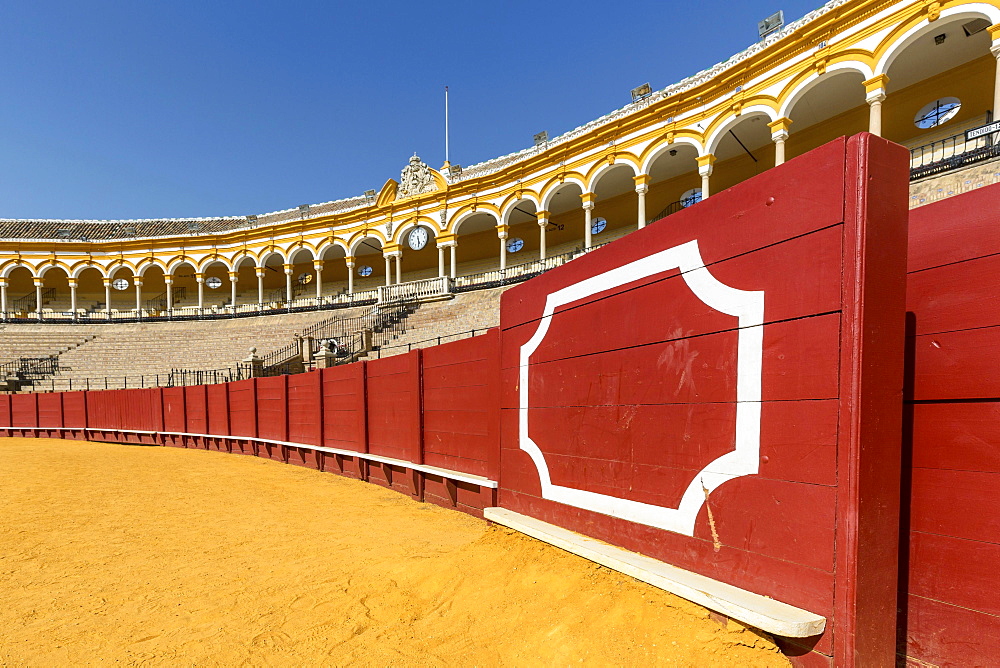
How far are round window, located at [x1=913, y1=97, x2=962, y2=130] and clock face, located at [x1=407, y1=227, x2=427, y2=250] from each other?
20426 millimetres

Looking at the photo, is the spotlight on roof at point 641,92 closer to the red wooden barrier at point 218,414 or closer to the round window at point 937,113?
the round window at point 937,113

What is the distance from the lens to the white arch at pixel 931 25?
10562mm

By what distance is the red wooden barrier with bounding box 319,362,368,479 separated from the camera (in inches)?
299

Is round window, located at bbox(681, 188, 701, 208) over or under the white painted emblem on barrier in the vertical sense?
over

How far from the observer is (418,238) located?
83.6 feet

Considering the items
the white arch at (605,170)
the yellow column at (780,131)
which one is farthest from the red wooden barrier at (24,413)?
the yellow column at (780,131)

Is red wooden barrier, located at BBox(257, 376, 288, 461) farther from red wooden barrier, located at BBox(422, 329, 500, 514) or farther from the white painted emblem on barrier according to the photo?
the white painted emblem on barrier

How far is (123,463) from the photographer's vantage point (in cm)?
1043

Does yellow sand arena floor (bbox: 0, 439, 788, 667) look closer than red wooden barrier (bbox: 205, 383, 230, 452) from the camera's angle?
Yes

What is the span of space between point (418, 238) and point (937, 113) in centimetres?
2114

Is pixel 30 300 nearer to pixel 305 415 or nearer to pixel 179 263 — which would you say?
pixel 179 263

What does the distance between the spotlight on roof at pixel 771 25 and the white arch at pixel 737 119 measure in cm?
237

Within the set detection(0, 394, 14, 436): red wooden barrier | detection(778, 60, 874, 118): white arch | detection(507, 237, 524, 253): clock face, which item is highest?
detection(778, 60, 874, 118): white arch

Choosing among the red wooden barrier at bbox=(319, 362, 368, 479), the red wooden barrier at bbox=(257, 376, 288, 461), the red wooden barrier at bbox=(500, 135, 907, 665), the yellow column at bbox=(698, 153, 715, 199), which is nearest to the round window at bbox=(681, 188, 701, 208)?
the yellow column at bbox=(698, 153, 715, 199)
